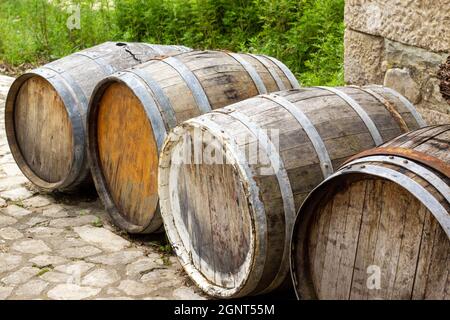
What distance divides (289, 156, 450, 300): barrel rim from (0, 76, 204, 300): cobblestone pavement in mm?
918

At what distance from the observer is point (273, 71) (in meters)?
4.03

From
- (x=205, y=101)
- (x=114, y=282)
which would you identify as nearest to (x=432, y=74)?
(x=205, y=101)

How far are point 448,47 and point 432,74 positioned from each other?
8.9 inches

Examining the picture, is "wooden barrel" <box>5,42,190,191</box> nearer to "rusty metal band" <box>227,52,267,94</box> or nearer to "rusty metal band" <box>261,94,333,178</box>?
"rusty metal band" <box>227,52,267,94</box>

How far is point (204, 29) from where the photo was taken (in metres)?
7.60

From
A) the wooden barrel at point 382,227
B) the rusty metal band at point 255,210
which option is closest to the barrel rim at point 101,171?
the rusty metal band at point 255,210

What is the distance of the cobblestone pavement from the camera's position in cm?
378

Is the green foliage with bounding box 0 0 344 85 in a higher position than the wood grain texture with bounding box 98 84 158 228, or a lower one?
higher

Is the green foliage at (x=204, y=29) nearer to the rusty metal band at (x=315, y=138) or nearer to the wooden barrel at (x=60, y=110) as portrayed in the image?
the wooden barrel at (x=60, y=110)

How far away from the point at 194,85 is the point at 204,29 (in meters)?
3.94

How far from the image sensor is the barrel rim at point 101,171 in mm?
4016

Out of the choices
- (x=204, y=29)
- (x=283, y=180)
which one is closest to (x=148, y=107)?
(x=283, y=180)

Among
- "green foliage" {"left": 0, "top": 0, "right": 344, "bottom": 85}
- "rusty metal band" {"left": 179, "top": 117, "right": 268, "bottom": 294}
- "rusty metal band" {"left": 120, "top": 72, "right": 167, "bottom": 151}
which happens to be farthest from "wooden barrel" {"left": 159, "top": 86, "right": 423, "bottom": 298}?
Answer: "green foliage" {"left": 0, "top": 0, "right": 344, "bottom": 85}

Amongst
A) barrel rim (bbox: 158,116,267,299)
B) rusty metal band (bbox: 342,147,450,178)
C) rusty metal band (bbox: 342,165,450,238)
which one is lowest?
barrel rim (bbox: 158,116,267,299)
